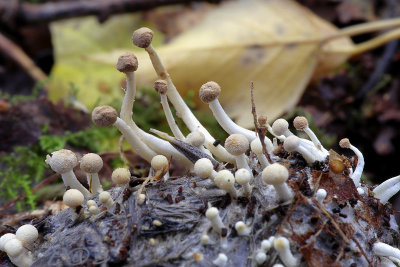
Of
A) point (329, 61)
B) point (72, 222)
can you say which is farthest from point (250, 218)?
point (329, 61)

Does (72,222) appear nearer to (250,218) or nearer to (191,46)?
(250,218)

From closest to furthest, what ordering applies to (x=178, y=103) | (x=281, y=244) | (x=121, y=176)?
(x=281, y=244)
(x=121, y=176)
(x=178, y=103)

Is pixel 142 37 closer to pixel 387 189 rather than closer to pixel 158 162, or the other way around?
pixel 158 162

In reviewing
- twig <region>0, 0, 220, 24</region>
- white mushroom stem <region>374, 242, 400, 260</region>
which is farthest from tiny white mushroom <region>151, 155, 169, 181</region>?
twig <region>0, 0, 220, 24</region>

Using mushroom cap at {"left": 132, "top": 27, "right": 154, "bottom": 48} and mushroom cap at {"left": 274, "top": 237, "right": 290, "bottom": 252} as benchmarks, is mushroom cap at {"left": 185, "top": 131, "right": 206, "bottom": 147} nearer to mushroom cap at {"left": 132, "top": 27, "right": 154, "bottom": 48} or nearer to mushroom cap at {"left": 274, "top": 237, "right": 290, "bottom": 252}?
mushroom cap at {"left": 132, "top": 27, "right": 154, "bottom": 48}

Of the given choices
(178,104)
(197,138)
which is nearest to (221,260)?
(197,138)

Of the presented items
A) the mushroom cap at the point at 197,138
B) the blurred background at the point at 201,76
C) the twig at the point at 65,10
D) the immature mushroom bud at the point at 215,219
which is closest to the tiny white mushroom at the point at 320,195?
the immature mushroom bud at the point at 215,219
